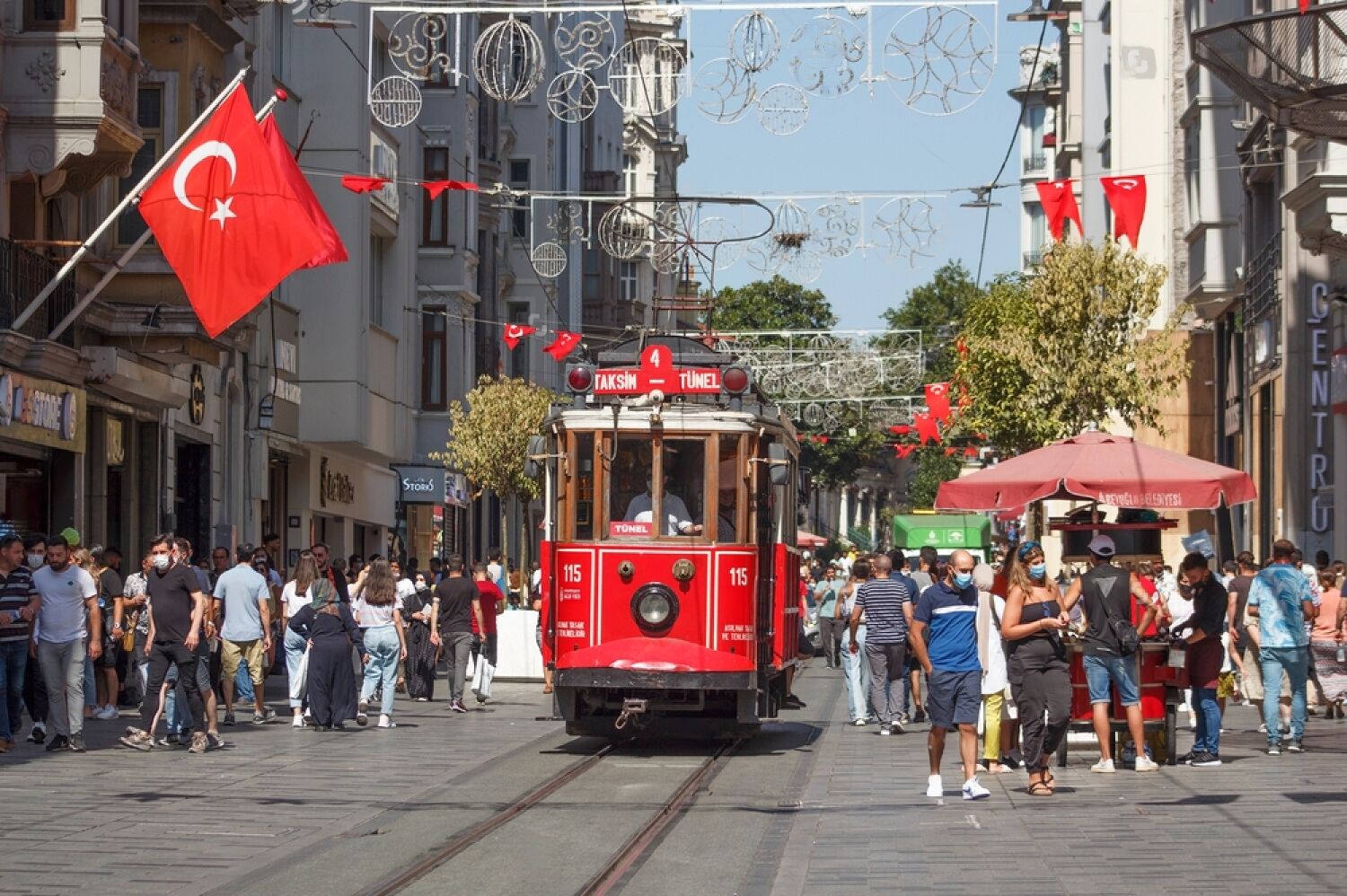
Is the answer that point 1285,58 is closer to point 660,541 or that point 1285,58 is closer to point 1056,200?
point 660,541

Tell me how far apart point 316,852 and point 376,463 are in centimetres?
3393

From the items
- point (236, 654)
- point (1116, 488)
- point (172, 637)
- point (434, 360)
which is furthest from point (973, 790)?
point (434, 360)

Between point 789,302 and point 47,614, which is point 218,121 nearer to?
point 47,614

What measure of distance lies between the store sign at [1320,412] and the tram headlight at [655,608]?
13.9m

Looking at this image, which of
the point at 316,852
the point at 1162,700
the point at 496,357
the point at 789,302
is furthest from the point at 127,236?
the point at 789,302

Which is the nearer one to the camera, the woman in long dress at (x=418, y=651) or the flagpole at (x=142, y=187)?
the flagpole at (x=142, y=187)

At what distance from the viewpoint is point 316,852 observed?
11852 millimetres

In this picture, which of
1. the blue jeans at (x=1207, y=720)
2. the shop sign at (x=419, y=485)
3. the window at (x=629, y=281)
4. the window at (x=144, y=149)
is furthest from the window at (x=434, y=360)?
the blue jeans at (x=1207, y=720)

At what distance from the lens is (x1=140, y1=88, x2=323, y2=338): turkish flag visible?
20.2 metres

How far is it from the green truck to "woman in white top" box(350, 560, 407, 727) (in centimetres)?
4287

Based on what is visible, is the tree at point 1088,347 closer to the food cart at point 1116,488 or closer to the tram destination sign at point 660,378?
the food cart at point 1116,488

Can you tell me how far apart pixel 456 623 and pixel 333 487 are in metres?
16.6

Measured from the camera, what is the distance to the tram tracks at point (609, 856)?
35.3 ft

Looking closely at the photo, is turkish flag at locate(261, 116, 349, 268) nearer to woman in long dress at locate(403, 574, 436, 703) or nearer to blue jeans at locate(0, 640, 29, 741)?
blue jeans at locate(0, 640, 29, 741)
